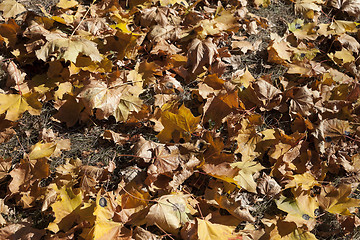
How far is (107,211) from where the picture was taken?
6.45ft

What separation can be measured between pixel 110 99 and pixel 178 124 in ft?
1.65

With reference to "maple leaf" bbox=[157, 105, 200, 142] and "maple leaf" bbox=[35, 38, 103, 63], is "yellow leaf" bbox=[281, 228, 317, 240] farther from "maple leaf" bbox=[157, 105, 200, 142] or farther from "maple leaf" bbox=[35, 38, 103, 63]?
"maple leaf" bbox=[35, 38, 103, 63]

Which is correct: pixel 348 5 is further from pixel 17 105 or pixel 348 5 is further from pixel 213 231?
pixel 17 105

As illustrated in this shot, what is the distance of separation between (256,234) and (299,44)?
179 centimetres

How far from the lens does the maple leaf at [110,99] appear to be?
2.29 metres

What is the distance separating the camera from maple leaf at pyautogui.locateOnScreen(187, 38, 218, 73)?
2.66 m

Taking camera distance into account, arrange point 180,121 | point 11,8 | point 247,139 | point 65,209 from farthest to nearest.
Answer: point 11,8 < point 247,139 < point 180,121 < point 65,209

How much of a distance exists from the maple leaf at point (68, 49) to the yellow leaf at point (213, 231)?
4.48 feet

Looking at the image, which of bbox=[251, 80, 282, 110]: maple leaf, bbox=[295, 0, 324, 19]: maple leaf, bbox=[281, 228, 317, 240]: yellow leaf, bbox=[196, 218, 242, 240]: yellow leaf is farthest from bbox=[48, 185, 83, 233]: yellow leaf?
bbox=[295, 0, 324, 19]: maple leaf

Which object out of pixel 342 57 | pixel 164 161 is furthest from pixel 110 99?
pixel 342 57

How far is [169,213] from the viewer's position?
1.97 m

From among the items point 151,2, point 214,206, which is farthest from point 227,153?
point 151,2

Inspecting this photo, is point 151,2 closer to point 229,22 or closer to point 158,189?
point 229,22

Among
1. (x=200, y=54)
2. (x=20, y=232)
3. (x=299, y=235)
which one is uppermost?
(x=200, y=54)
